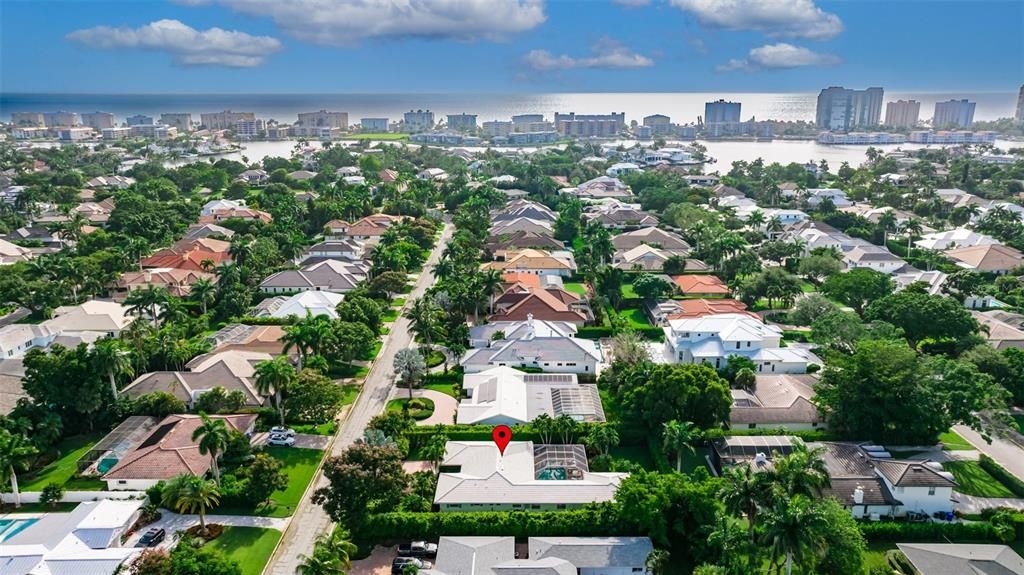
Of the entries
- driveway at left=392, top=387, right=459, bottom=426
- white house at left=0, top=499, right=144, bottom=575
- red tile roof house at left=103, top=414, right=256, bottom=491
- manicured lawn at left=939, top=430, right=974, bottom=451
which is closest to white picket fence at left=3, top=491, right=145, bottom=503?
red tile roof house at left=103, top=414, right=256, bottom=491

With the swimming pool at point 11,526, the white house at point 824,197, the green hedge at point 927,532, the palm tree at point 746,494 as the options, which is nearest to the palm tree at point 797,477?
the palm tree at point 746,494

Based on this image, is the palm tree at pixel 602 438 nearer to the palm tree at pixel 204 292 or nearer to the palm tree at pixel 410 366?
the palm tree at pixel 410 366

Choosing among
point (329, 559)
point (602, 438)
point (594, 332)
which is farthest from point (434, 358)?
point (329, 559)

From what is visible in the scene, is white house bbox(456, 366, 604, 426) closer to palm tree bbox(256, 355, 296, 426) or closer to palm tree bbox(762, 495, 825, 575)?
palm tree bbox(256, 355, 296, 426)

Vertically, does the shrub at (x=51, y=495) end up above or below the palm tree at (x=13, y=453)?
below

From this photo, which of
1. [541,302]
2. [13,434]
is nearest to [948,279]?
[541,302]

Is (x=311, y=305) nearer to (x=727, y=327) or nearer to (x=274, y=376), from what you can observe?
(x=274, y=376)

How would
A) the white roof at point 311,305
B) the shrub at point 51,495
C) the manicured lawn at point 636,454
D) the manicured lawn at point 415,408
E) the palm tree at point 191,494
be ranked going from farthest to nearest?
1. the white roof at point 311,305
2. the manicured lawn at point 415,408
3. the manicured lawn at point 636,454
4. the shrub at point 51,495
5. the palm tree at point 191,494
